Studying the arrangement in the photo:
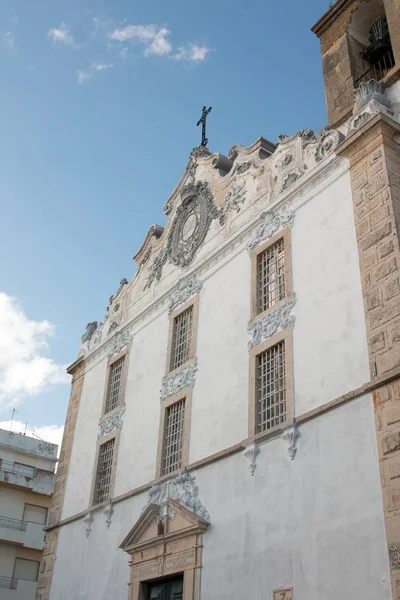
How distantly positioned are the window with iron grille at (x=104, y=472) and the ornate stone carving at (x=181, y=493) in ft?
8.24

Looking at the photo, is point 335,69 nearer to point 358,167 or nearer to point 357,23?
point 357,23

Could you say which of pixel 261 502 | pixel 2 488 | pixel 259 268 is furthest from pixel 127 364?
pixel 2 488

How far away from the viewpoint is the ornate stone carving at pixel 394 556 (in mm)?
8742

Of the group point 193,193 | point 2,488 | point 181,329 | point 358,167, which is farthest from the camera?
point 2,488

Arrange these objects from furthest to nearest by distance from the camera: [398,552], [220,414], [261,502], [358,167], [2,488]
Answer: [2,488], [220,414], [358,167], [261,502], [398,552]

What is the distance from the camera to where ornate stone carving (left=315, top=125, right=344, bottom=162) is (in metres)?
13.2

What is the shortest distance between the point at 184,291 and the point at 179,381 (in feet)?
7.88

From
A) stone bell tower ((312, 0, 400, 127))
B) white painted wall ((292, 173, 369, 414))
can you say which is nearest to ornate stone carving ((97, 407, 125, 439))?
white painted wall ((292, 173, 369, 414))

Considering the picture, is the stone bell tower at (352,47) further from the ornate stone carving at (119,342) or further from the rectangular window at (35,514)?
the rectangular window at (35,514)

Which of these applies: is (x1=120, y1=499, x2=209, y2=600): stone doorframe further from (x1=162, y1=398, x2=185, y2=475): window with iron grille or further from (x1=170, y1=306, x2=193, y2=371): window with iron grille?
(x1=170, y1=306, x2=193, y2=371): window with iron grille

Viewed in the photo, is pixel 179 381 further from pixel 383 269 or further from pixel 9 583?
pixel 9 583

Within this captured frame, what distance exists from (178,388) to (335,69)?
774 cm

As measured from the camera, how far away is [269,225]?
14289 millimetres

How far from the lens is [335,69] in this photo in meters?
15.5
